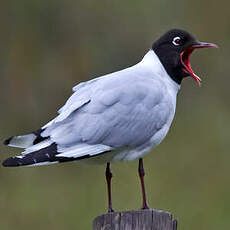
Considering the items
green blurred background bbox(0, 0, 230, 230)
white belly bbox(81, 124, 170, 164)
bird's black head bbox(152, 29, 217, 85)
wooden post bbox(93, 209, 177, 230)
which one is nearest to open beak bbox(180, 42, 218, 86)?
bird's black head bbox(152, 29, 217, 85)

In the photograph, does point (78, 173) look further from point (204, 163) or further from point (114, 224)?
point (114, 224)

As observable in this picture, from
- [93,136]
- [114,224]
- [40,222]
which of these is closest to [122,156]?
[93,136]

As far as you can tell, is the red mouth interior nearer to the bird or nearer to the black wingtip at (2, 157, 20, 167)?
the bird

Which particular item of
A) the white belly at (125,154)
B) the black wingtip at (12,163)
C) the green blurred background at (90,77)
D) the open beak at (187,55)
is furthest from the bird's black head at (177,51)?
the green blurred background at (90,77)

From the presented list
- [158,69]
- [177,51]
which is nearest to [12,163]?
[158,69]

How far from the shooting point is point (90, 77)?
37.4 ft

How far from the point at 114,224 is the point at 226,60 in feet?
20.9

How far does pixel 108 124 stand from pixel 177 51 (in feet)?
3.06

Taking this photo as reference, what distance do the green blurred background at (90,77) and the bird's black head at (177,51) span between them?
299cm

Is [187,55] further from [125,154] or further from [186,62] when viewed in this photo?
[125,154]

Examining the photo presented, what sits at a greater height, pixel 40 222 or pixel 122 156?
pixel 122 156

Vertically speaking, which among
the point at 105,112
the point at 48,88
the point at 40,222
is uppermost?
the point at 105,112

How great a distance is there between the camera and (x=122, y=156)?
6.43 metres

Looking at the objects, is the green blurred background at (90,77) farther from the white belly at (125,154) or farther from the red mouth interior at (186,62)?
the white belly at (125,154)
